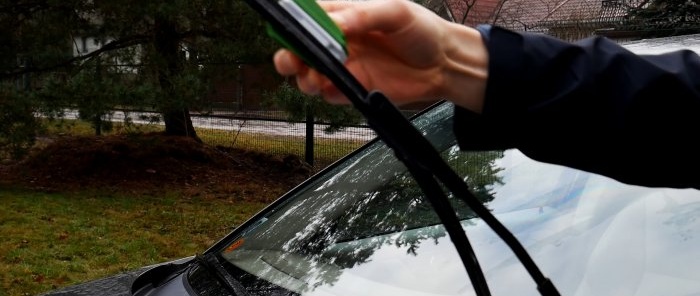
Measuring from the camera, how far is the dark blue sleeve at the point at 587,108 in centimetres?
99

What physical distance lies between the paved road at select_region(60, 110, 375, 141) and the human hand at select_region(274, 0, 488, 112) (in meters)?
6.14

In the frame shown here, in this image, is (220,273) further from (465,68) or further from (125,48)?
(125,48)

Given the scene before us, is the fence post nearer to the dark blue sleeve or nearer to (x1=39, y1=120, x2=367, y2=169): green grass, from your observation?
(x1=39, y1=120, x2=367, y2=169): green grass

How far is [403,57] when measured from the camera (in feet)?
3.16

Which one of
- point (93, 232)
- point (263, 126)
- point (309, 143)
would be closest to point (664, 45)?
point (93, 232)

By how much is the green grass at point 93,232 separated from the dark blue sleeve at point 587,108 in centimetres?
461

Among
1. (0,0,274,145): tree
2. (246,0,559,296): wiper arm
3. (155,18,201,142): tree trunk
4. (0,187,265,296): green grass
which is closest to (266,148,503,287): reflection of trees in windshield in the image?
(246,0,559,296): wiper arm

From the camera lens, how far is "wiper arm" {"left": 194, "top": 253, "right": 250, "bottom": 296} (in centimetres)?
186

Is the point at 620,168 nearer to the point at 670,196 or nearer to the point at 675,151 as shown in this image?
the point at 675,151

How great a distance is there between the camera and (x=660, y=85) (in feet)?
3.34

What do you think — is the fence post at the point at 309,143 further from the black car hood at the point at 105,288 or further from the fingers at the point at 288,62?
the fingers at the point at 288,62

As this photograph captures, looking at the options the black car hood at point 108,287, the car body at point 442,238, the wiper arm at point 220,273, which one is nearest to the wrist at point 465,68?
the car body at point 442,238

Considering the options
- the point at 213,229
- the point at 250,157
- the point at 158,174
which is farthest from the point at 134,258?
the point at 250,157

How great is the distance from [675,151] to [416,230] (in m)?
0.99
